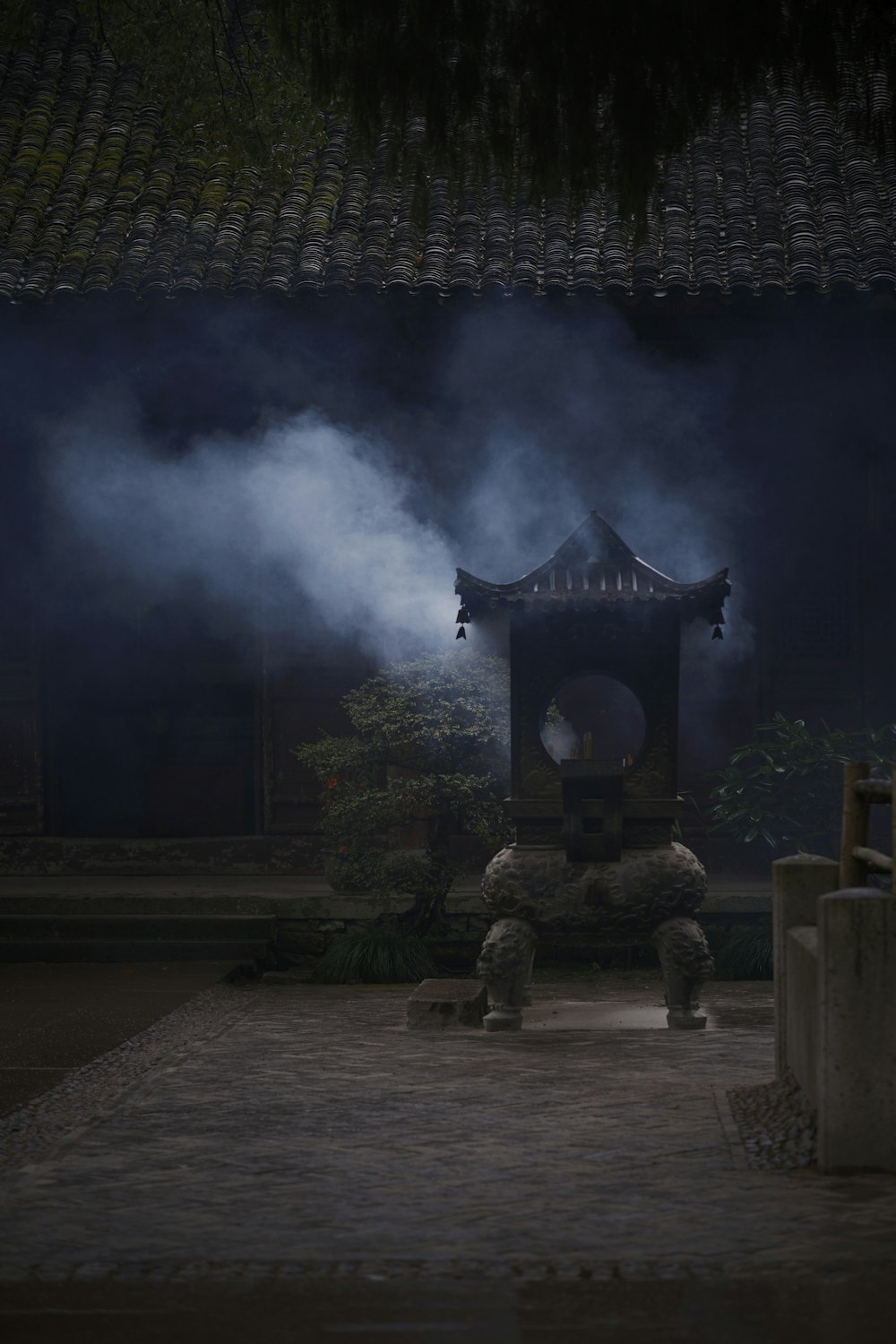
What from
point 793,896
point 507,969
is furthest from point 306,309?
point 793,896

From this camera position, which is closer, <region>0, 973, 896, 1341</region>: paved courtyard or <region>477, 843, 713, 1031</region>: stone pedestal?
<region>0, 973, 896, 1341</region>: paved courtyard

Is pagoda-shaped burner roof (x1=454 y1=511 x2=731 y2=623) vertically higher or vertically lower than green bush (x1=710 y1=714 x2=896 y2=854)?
higher

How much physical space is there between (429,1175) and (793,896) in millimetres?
2034

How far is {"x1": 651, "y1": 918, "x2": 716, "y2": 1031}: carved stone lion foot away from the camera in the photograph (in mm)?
8086

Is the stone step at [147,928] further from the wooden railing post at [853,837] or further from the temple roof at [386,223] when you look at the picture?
the wooden railing post at [853,837]

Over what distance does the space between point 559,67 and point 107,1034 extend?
17.2 feet

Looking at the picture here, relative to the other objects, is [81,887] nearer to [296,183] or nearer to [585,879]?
[585,879]

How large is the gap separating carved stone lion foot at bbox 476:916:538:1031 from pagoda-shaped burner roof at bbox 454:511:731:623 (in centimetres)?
170

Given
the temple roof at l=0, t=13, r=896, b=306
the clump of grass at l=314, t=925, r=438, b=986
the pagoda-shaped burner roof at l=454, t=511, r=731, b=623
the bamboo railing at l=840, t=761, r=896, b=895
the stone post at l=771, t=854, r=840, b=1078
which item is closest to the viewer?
the bamboo railing at l=840, t=761, r=896, b=895

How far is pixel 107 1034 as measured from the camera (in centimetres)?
797

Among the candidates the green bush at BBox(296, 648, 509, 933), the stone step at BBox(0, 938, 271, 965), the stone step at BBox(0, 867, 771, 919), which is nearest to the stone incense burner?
the green bush at BBox(296, 648, 509, 933)

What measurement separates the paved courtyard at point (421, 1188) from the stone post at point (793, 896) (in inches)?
14.5

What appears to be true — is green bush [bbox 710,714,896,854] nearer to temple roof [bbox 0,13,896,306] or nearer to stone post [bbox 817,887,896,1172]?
temple roof [bbox 0,13,896,306]

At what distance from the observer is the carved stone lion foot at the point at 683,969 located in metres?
8.09
